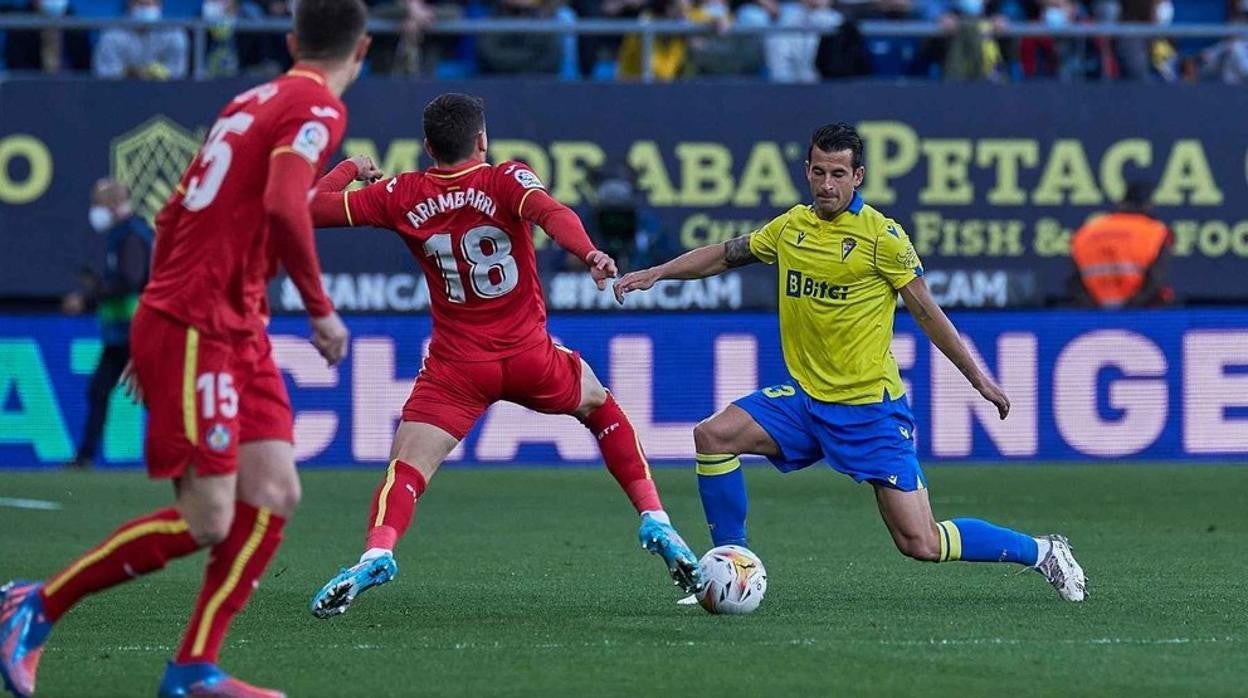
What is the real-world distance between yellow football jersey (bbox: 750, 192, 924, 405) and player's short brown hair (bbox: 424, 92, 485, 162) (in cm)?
142

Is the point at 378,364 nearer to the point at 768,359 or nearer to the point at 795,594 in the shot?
the point at 768,359

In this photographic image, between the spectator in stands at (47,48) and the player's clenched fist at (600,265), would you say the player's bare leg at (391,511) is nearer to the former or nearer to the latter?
the player's clenched fist at (600,265)

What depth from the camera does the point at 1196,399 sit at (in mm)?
17312

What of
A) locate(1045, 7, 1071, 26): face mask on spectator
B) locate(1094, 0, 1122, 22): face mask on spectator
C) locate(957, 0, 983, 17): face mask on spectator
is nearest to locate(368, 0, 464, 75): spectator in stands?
locate(957, 0, 983, 17): face mask on spectator

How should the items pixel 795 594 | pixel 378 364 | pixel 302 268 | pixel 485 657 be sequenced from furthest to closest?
1. pixel 378 364
2. pixel 795 594
3. pixel 485 657
4. pixel 302 268

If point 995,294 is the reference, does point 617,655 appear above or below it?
above

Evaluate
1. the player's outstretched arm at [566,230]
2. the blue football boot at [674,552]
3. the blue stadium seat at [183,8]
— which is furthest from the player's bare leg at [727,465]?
the blue stadium seat at [183,8]

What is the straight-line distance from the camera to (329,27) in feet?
21.5

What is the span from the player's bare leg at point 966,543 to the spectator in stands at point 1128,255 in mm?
9006

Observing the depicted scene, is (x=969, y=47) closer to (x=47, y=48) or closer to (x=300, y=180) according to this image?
(x=47, y=48)

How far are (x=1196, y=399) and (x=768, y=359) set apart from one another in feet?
11.2

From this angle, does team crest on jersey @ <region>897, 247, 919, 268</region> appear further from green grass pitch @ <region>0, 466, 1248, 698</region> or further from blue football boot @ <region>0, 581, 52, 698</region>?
blue football boot @ <region>0, 581, 52, 698</region>

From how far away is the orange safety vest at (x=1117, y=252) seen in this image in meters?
17.8

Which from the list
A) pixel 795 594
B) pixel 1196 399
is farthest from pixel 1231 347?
pixel 795 594
